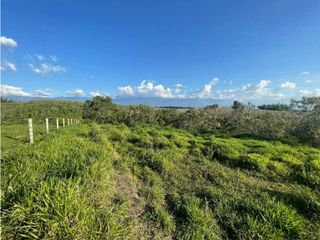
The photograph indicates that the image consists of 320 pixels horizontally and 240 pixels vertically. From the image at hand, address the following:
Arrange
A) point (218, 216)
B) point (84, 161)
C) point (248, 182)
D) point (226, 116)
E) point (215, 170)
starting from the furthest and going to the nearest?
point (226, 116) < point (215, 170) < point (248, 182) < point (84, 161) < point (218, 216)

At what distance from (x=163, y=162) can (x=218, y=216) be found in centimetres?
250

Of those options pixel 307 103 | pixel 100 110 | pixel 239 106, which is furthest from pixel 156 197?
pixel 100 110

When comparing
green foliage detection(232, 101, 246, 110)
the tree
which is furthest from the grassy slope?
the tree

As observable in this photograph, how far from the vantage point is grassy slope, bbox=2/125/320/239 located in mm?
2750

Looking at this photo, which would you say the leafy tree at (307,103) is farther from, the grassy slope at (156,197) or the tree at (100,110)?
the tree at (100,110)

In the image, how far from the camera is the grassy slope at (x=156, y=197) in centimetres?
275

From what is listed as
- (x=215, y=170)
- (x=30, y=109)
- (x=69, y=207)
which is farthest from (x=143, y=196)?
(x=30, y=109)

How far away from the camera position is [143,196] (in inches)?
167

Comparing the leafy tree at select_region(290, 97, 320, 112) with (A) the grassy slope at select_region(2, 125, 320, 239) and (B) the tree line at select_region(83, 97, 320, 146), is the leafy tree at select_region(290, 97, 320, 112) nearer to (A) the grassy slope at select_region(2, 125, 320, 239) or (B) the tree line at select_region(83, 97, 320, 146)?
(B) the tree line at select_region(83, 97, 320, 146)

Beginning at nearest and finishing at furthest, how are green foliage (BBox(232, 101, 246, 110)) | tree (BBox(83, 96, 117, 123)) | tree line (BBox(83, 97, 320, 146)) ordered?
tree line (BBox(83, 97, 320, 146)) < green foliage (BBox(232, 101, 246, 110)) < tree (BBox(83, 96, 117, 123))

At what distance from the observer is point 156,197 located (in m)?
4.20

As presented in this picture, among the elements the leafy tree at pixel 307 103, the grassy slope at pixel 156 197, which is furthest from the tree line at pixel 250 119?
the grassy slope at pixel 156 197

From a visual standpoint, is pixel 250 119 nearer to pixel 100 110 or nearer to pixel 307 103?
pixel 307 103

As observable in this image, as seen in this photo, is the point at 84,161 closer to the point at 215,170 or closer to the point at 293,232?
the point at 215,170
